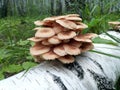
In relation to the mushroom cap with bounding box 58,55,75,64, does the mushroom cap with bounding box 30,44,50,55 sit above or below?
above

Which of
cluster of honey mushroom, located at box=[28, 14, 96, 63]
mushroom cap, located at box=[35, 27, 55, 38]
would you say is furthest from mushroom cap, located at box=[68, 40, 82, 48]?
mushroom cap, located at box=[35, 27, 55, 38]

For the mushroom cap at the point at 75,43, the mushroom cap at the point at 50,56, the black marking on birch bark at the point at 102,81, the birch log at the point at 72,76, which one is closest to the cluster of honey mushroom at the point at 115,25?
the birch log at the point at 72,76

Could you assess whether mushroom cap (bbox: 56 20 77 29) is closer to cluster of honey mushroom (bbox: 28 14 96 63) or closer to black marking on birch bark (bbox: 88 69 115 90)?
cluster of honey mushroom (bbox: 28 14 96 63)

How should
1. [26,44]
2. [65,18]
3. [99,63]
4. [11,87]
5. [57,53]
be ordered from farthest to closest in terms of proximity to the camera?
[26,44] → [99,63] → [65,18] → [57,53] → [11,87]

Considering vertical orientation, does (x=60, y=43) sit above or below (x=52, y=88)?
above

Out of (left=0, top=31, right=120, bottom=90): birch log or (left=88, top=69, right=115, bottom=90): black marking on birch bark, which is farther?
(left=88, top=69, right=115, bottom=90): black marking on birch bark

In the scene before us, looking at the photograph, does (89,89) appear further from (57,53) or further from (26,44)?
(26,44)

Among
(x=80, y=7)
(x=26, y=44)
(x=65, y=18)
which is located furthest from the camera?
(x=80, y=7)

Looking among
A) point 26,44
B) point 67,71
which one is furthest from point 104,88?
point 26,44
